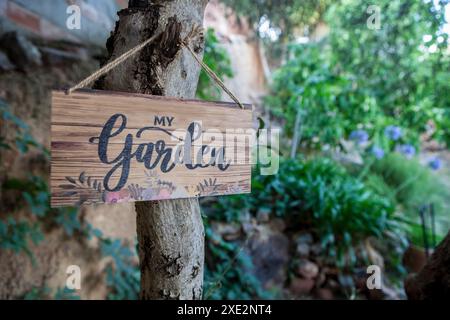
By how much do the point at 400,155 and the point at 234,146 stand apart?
4.23 m

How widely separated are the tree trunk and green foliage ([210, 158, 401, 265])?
165 cm

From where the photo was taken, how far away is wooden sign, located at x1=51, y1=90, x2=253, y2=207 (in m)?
0.72

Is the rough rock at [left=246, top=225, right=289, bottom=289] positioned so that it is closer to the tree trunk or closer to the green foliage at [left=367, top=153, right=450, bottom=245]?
the tree trunk

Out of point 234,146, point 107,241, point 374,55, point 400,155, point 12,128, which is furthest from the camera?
point 400,155

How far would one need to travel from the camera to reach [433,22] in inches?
73.5

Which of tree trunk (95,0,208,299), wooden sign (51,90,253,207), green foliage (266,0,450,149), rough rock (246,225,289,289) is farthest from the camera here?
green foliage (266,0,450,149)

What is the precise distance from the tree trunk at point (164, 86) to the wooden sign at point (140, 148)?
7 cm

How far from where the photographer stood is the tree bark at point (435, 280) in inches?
42.6

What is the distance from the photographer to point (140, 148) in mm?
798

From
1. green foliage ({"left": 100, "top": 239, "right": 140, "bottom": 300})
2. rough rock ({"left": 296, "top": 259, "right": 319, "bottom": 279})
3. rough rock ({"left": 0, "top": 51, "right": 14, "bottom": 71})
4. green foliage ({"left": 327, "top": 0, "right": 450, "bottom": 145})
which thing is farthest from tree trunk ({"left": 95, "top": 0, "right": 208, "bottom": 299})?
green foliage ({"left": 327, "top": 0, "right": 450, "bottom": 145})

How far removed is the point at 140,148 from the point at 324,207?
7.03 ft

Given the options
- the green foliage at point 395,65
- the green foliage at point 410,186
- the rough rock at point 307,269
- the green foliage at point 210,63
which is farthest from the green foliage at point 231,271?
the green foliage at point 410,186

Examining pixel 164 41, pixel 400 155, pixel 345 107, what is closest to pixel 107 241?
pixel 164 41

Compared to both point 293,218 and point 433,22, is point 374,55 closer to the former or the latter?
point 433,22
